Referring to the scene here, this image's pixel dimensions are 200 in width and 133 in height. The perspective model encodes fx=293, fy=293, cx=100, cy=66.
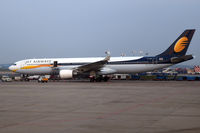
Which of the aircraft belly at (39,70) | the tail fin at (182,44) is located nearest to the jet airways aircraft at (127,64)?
the tail fin at (182,44)

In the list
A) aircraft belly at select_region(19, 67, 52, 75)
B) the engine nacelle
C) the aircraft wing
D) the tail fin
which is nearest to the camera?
the engine nacelle

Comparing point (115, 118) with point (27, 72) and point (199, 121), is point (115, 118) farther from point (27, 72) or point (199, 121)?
point (27, 72)

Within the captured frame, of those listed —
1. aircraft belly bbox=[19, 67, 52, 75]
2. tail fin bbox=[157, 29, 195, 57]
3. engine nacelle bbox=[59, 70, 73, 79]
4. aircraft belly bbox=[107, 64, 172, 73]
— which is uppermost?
tail fin bbox=[157, 29, 195, 57]

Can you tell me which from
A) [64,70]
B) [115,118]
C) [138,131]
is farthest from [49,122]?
[64,70]

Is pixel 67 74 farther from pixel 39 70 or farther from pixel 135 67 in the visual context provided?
pixel 135 67

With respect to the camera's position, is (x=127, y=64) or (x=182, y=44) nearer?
(x=182, y=44)

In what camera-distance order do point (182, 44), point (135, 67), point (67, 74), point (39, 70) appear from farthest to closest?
point (39, 70)
point (135, 67)
point (182, 44)
point (67, 74)

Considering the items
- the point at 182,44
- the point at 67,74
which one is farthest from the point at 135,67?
the point at 67,74

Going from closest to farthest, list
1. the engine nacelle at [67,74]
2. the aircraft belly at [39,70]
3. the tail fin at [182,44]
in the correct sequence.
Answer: the engine nacelle at [67,74] < the tail fin at [182,44] < the aircraft belly at [39,70]

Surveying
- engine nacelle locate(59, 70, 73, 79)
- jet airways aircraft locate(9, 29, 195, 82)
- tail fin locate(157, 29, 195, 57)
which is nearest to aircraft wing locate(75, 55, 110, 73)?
jet airways aircraft locate(9, 29, 195, 82)

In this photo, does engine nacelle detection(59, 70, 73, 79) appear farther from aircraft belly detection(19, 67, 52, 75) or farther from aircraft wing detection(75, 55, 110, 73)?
aircraft belly detection(19, 67, 52, 75)

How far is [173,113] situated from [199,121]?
1856 mm

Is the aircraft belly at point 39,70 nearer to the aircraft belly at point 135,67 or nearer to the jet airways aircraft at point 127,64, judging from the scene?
the jet airways aircraft at point 127,64

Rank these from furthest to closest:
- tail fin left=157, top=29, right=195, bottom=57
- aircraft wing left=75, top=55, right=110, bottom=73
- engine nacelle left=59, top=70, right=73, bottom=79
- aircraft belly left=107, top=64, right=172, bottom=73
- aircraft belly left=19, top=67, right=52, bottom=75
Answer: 1. aircraft belly left=19, top=67, right=52, bottom=75
2. aircraft belly left=107, top=64, right=172, bottom=73
3. tail fin left=157, top=29, right=195, bottom=57
4. aircraft wing left=75, top=55, right=110, bottom=73
5. engine nacelle left=59, top=70, right=73, bottom=79
